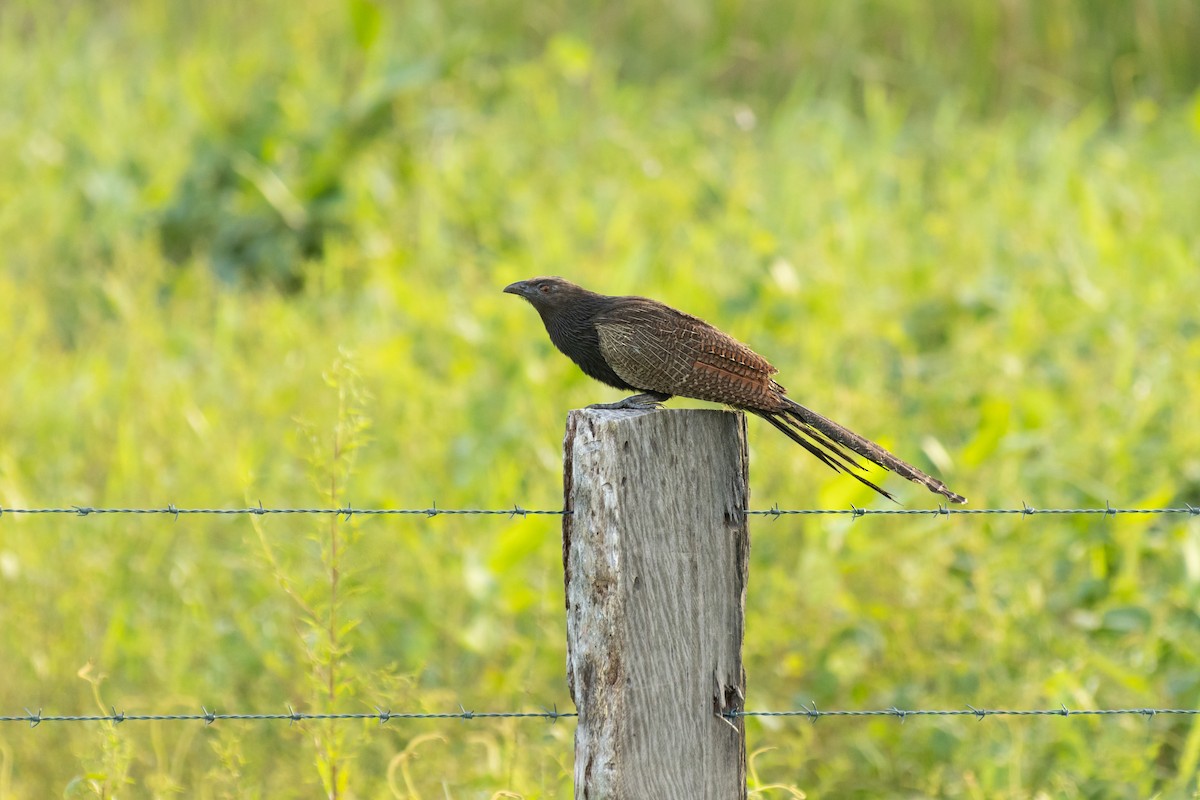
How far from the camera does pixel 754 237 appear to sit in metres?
6.55

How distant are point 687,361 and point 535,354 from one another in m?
3.03

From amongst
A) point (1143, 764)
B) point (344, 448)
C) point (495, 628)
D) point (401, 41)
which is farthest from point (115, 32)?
point (1143, 764)

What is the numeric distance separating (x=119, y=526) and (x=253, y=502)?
63 centimetres

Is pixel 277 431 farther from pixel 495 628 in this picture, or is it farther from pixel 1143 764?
pixel 1143 764

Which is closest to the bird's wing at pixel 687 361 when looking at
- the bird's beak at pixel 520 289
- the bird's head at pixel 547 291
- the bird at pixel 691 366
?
the bird at pixel 691 366

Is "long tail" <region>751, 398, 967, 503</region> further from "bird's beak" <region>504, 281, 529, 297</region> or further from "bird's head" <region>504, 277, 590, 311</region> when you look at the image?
"bird's beak" <region>504, 281, 529, 297</region>

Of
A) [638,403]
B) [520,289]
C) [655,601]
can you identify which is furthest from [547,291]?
[655,601]

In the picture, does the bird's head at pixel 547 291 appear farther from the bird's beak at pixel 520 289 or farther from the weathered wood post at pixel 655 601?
the weathered wood post at pixel 655 601

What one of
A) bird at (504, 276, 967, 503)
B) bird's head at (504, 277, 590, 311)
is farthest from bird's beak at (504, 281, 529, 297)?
bird at (504, 276, 967, 503)

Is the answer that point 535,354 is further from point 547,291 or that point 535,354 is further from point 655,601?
point 655,601

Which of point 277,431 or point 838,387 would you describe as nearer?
point 838,387

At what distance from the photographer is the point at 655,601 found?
2.54 m

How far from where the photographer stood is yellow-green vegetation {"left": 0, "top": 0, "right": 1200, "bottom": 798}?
4.11 metres

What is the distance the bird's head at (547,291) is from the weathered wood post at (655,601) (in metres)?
0.56
